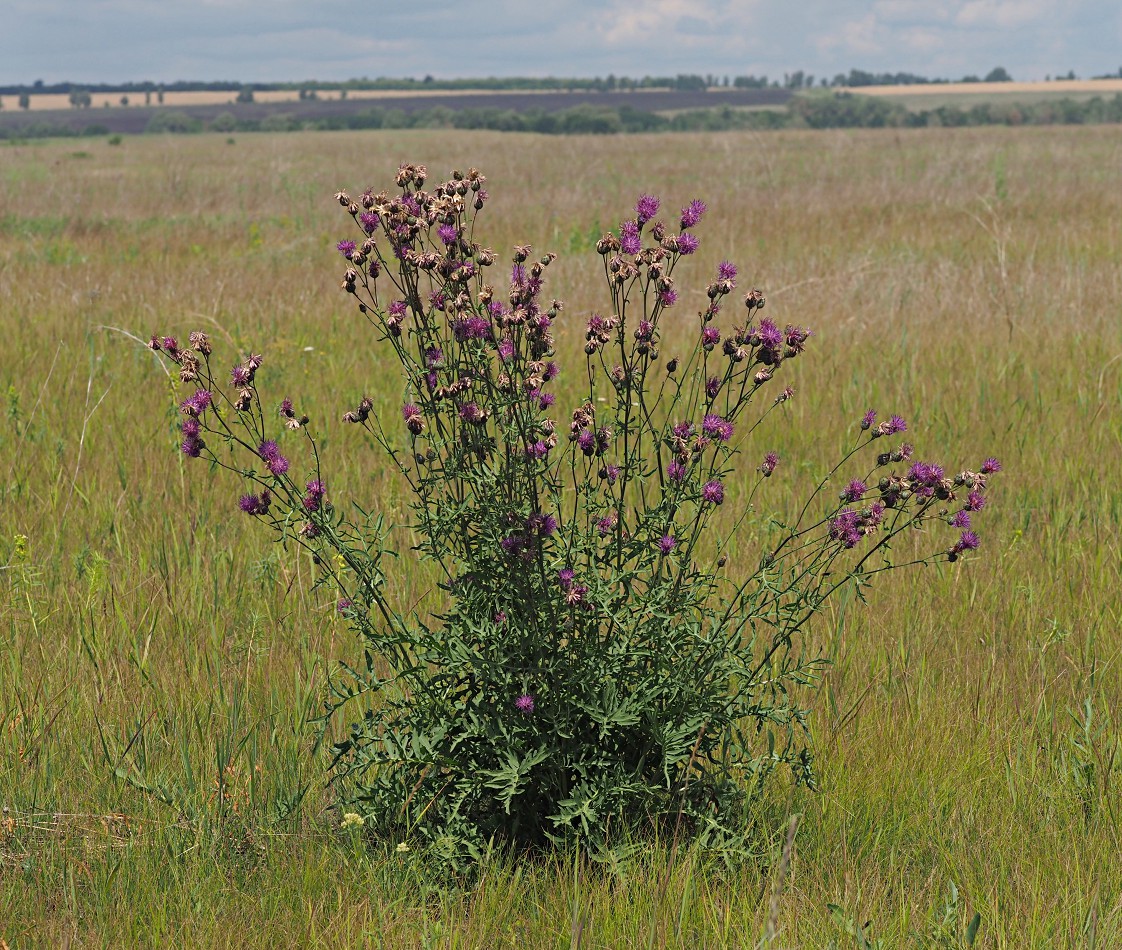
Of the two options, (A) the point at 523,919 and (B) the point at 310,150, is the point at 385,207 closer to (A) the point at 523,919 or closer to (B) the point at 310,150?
(A) the point at 523,919

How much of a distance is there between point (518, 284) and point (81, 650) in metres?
1.77

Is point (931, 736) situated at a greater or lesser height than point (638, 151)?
lesser

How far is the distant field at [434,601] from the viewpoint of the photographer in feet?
6.31

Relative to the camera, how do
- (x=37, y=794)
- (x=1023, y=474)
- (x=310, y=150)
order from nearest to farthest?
(x=37, y=794) → (x=1023, y=474) → (x=310, y=150)

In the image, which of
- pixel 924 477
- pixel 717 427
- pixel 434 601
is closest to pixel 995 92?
pixel 434 601

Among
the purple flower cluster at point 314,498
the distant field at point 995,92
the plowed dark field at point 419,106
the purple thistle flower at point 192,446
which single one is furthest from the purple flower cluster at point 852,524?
the distant field at point 995,92

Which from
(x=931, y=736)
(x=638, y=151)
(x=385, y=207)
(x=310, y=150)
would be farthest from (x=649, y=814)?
(x=310, y=150)

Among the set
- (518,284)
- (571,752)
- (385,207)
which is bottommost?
(571,752)

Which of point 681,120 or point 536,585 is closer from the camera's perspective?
point 536,585

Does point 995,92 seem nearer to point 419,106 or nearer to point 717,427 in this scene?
point 419,106

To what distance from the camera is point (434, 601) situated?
3.24 m

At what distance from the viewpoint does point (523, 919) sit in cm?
191

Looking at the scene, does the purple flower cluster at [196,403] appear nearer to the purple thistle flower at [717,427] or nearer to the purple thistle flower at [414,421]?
the purple thistle flower at [414,421]

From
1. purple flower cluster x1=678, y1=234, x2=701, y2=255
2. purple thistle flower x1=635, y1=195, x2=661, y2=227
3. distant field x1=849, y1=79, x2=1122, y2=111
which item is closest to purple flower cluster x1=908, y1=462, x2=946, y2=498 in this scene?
purple flower cluster x1=678, y1=234, x2=701, y2=255
